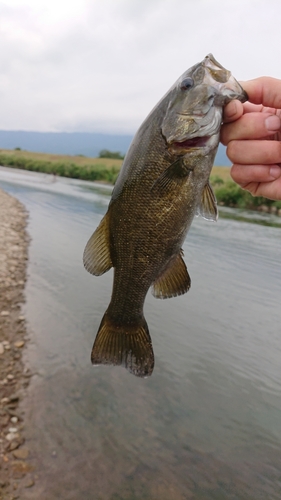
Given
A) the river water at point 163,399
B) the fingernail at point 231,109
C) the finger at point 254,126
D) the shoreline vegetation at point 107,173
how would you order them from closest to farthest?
the fingernail at point 231,109 → the finger at point 254,126 → the river water at point 163,399 → the shoreline vegetation at point 107,173

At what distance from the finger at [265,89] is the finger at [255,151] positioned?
1.02 ft

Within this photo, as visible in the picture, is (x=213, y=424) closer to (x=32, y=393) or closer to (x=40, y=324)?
(x=32, y=393)

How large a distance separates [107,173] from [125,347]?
58.3m

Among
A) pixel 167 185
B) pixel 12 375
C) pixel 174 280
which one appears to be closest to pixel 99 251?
pixel 174 280

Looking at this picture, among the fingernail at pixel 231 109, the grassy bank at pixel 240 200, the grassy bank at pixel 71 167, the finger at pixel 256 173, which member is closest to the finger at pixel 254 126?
the fingernail at pixel 231 109

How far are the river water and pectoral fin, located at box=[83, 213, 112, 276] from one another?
3.71 metres

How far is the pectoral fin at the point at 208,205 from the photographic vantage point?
2.46 metres

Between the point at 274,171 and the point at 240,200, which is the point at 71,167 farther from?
the point at 274,171

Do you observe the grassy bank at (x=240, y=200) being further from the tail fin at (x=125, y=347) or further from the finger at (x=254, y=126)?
the tail fin at (x=125, y=347)

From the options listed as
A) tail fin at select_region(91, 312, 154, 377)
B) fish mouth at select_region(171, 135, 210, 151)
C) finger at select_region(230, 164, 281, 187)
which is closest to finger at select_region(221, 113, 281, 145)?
finger at select_region(230, 164, 281, 187)

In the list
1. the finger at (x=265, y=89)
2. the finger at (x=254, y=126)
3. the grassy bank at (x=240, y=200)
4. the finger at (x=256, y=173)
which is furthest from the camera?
the grassy bank at (x=240, y=200)

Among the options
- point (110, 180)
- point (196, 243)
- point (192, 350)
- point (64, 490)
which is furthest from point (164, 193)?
point (110, 180)

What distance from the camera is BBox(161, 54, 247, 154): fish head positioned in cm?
229

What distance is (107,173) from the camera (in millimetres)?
59719
